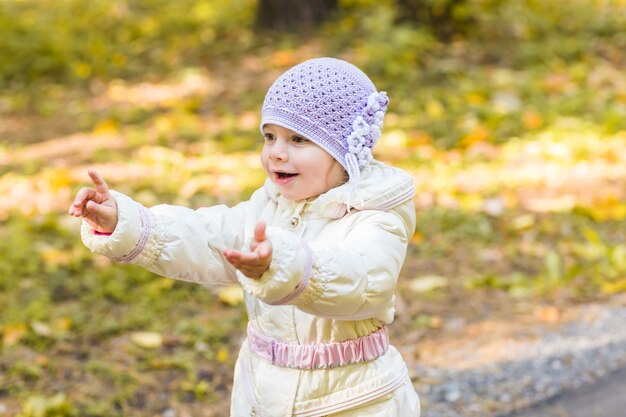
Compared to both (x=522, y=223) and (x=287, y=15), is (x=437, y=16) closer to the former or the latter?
(x=287, y=15)

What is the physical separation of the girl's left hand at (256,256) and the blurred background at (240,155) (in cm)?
176

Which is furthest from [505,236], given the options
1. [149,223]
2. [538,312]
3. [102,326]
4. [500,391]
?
[149,223]

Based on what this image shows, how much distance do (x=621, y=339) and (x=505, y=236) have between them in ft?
3.57

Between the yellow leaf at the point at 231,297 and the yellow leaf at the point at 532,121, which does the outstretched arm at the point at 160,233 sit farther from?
the yellow leaf at the point at 532,121

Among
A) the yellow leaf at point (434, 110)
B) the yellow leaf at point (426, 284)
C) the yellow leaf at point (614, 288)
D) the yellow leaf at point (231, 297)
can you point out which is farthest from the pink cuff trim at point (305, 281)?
the yellow leaf at point (434, 110)

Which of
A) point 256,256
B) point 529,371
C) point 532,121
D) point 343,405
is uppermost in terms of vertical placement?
point 256,256

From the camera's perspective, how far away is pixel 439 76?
24.1 ft

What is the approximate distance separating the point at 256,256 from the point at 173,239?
1.67 feet

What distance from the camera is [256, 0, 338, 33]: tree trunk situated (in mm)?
8438

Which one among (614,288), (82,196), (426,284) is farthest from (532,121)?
(82,196)

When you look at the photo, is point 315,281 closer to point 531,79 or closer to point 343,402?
point 343,402

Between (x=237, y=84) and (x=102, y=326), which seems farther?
(x=237, y=84)

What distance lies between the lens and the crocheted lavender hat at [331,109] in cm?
228

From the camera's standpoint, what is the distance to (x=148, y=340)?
3953 millimetres
